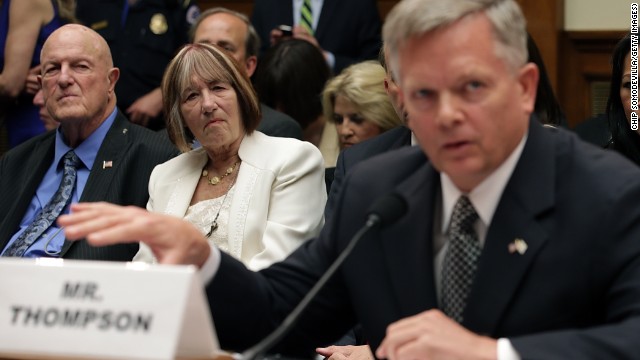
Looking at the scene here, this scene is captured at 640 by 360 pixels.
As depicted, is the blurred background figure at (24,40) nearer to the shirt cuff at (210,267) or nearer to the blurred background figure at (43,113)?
the blurred background figure at (43,113)

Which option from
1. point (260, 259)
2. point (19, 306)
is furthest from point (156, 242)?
point (260, 259)

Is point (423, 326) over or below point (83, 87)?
over

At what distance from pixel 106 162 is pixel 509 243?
228 cm

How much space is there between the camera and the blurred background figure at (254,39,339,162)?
476cm

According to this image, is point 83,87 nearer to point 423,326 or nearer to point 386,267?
point 386,267

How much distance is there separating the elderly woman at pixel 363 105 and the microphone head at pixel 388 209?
2.39 meters

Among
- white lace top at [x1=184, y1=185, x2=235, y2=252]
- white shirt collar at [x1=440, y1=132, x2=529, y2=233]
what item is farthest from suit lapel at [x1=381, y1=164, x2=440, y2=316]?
white lace top at [x1=184, y1=185, x2=235, y2=252]

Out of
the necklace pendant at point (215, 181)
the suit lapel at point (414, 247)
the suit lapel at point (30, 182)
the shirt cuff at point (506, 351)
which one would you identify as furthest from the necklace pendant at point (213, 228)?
the shirt cuff at point (506, 351)

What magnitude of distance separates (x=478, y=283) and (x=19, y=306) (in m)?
0.81

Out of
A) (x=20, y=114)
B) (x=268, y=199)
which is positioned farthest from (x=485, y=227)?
(x=20, y=114)

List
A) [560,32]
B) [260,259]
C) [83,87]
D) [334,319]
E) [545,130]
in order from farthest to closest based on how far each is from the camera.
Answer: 1. [560,32]
2. [83,87]
3. [260,259]
4. [334,319]
5. [545,130]

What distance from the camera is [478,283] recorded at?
6.18 ft

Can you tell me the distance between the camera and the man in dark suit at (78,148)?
12.5 feet

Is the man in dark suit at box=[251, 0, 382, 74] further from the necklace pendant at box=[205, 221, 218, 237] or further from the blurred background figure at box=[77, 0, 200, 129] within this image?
the necklace pendant at box=[205, 221, 218, 237]
